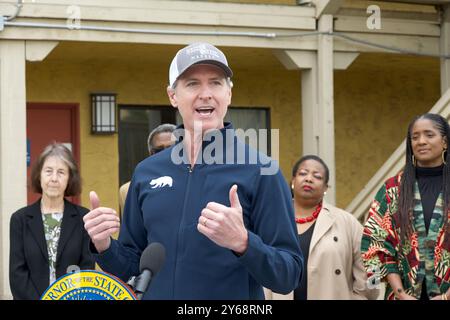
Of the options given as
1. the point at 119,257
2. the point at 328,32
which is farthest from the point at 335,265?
the point at 328,32

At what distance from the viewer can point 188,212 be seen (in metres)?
3.32

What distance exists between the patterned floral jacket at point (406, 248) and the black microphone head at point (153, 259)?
3.45 meters

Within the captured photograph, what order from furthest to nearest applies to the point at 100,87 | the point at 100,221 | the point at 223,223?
1. the point at 100,87
2. the point at 100,221
3. the point at 223,223

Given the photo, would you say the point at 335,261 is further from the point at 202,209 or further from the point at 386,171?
the point at 386,171

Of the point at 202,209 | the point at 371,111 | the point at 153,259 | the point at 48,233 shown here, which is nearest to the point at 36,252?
the point at 48,233

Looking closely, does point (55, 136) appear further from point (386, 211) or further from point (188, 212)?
point (188, 212)

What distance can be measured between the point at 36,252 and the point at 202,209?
145 inches

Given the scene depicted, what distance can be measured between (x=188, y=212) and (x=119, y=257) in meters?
0.31

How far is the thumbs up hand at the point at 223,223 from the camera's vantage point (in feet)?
9.36

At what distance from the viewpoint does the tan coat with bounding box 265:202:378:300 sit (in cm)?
695

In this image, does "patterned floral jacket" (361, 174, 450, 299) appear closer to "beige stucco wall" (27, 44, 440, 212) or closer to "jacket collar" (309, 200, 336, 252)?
"jacket collar" (309, 200, 336, 252)

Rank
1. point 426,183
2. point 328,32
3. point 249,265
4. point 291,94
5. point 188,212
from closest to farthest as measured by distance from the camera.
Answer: point 249,265, point 188,212, point 426,183, point 328,32, point 291,94

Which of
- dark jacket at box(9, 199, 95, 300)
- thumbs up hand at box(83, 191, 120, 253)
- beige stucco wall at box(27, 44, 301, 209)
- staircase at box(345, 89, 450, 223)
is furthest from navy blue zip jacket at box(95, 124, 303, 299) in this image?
beige stucco wall at box(27, 44, 301, 209)

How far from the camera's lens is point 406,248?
20.4 ft
